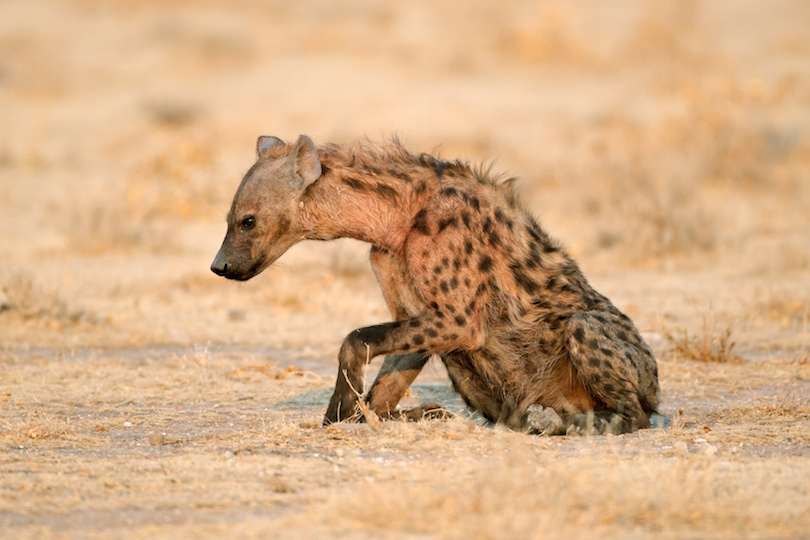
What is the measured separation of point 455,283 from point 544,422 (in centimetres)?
88

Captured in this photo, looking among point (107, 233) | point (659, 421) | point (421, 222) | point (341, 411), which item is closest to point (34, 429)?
point (341, 411)

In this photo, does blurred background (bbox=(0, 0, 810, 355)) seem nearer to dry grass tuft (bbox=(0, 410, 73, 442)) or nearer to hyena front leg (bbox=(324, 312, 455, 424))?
hyena front leg (bbox=(324, 312, 455, 424))

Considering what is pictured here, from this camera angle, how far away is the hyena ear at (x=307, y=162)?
5914 millimetres

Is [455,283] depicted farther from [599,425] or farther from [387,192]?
[599,425]

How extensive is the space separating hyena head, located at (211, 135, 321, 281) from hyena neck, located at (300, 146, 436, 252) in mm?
75

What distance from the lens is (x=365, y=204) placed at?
5949 mm

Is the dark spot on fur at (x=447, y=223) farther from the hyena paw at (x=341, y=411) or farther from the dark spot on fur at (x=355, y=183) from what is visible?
the hyena paw at (x=341, y=411)

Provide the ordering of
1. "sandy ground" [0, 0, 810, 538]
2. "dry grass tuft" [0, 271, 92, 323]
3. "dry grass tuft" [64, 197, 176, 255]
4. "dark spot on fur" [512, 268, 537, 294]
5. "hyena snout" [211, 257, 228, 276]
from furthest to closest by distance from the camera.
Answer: "dry grass tuft" [64, 197, 176, 255] → "dry grass tuft" [0, 271, 92, 323] → "dark spot on fur" [512, 268, 537, 294] → "hyena snout" [211, 257, 228, 276] → "sandy ground" [0, 0, 810, 538]

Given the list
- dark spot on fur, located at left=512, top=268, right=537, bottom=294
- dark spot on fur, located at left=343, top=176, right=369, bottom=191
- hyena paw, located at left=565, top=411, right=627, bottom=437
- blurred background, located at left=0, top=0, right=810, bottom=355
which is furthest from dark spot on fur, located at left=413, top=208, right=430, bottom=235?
blurred background, located at left=0, top=0, right=810, bottom=355

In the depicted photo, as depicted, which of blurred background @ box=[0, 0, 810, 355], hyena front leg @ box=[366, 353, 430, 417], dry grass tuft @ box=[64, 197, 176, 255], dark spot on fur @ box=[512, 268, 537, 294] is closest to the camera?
dark spot on fur @ box=[512, 268, 537, 294]

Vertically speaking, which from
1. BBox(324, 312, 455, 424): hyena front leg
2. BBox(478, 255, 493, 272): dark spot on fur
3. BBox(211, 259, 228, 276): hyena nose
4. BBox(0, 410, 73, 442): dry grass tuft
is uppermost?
BBox(478, 255, 493, 272): dark spot on fur

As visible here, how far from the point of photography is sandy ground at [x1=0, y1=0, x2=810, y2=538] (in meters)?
4.57

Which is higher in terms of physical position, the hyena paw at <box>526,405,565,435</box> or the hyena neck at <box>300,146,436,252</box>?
the hyena neck at <box>300,146,436,252</box>

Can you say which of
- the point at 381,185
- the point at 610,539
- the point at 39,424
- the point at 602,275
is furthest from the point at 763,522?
the point at 602,275
